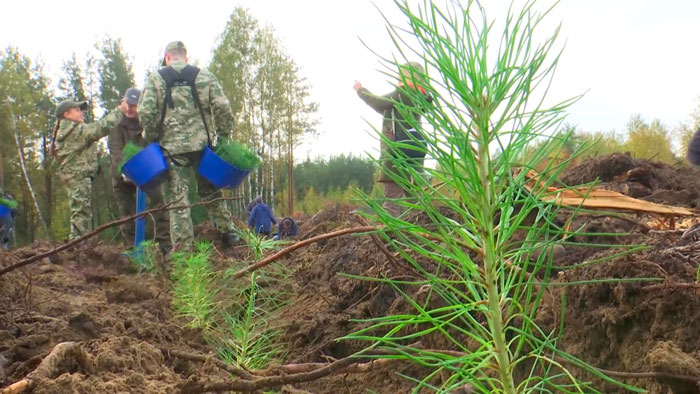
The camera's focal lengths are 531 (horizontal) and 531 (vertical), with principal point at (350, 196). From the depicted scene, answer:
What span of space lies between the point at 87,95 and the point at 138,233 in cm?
3574

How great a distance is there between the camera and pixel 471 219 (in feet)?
2.96

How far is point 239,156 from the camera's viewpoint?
5664mm

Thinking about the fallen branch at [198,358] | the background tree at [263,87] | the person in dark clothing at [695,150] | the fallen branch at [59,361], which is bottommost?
the fallen branch at [198,358]

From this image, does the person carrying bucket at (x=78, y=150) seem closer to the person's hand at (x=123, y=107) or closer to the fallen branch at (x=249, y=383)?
the person's hand at (x=123, y=107)

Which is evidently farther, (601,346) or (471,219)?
(601,346)

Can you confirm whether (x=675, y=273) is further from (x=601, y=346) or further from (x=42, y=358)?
(x=42, y=358)

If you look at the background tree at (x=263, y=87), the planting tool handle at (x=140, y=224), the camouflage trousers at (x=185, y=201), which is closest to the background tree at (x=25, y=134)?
the background tree at (x=263, y=87)

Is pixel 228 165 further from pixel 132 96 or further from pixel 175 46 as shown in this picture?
pixel 132 96

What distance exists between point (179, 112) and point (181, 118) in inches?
3.0

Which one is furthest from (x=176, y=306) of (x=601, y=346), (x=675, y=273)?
(x=675, y=273)

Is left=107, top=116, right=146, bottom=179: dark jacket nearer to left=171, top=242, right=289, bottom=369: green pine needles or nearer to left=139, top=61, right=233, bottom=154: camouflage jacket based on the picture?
left=139, top=61, right=233, bottom=154: camouflage jacket

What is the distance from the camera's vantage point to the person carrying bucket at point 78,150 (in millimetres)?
8781

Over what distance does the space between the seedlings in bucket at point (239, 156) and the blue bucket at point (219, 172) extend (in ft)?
0.21

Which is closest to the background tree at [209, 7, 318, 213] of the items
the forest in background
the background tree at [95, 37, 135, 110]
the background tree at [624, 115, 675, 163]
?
the forest in background
